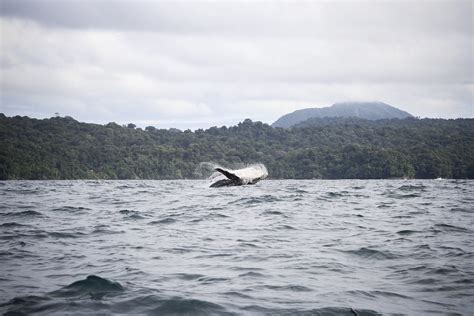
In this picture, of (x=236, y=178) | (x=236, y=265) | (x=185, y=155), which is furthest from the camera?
(x=185, y=155)

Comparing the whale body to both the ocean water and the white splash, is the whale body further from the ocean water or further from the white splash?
the ocean water

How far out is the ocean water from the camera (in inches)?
238

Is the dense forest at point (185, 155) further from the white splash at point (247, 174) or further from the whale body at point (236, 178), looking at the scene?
the whale body at point (236, 178)

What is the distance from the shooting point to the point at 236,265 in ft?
27.2

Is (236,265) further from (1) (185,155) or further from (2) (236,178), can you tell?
(1) (185,155)

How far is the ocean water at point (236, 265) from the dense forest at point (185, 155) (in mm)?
76996

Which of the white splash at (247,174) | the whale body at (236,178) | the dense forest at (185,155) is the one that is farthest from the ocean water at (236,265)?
the dense forest at (185,155)

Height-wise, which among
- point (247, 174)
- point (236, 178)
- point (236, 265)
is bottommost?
point (236, 265)

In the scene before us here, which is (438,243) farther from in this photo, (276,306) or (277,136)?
(277,136)

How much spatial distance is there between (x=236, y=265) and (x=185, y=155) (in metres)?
108

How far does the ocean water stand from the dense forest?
76996 millimetres

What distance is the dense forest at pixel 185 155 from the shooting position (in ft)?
310

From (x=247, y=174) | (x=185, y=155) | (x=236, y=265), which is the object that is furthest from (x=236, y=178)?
(x=185, y=155)

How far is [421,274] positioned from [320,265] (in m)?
1.74
